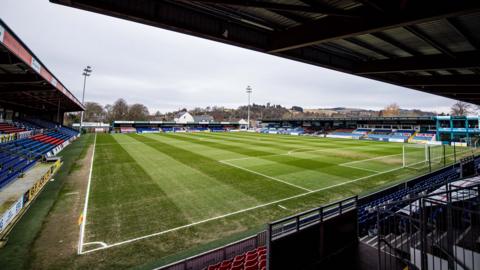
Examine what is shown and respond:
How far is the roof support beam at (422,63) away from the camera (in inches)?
285

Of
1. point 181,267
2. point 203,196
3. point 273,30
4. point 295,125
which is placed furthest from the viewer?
point 295,125

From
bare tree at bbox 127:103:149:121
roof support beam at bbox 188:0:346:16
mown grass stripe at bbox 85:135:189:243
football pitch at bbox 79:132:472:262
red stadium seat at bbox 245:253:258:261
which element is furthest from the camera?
bare tree at bbox 127:103:149:121

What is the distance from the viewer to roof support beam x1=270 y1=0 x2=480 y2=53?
3.91m

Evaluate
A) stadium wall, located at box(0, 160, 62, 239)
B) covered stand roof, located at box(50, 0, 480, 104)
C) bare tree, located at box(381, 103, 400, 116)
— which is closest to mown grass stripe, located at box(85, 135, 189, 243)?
stadium wall, located at box(0, 160, 62, 239)

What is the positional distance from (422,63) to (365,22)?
4.67 metres

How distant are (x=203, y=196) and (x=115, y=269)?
621 centimetres

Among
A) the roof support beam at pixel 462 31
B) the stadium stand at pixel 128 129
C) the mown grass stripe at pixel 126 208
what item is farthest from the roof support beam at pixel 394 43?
the stadium stand at pixel 128 129

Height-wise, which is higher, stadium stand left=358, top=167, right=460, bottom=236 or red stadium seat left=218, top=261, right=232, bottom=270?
stadium stand left=358, top=167, right=460, bottom=236

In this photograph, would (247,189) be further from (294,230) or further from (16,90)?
(16,90)

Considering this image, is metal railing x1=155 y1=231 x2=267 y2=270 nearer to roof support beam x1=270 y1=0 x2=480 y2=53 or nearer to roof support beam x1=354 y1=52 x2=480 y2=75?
roof support beam x1=270 y1=0 x2=480 y2=53

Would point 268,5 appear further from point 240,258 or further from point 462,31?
point 240,258

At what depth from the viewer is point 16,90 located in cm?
1823

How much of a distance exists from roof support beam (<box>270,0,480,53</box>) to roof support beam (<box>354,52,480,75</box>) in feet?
14.5

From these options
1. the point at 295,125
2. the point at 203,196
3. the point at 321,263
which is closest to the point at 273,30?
the point at 321,263
